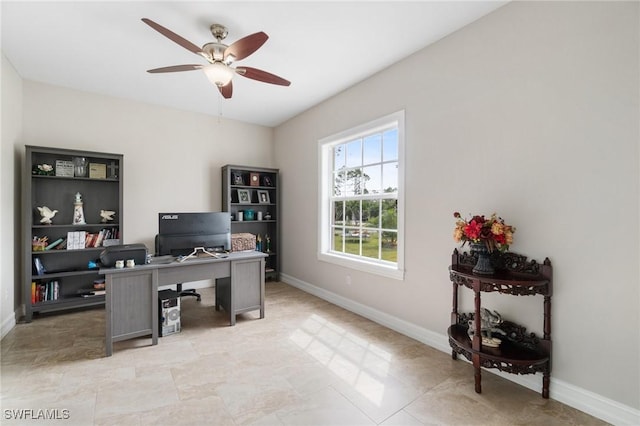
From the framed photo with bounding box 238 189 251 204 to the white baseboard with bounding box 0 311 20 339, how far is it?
2.95 m

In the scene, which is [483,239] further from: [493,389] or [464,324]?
[493,389]

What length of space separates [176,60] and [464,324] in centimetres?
378

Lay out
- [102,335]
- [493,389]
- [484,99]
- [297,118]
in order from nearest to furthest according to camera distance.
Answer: [493,389] < [484,99] < [102,335] < [297,118]

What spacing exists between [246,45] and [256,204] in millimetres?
3114

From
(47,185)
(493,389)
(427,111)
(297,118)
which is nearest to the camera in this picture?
(493,389)

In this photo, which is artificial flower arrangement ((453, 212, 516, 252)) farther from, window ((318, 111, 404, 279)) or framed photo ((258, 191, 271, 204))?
framed photo ((258, 191, 271, 204))

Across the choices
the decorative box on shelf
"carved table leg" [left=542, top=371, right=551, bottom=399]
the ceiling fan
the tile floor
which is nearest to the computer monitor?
the tile floor

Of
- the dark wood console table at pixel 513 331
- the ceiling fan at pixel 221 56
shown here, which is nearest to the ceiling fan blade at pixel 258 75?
the ceiling fan at pixel 221 56

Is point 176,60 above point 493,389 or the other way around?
above

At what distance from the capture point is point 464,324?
244 cm

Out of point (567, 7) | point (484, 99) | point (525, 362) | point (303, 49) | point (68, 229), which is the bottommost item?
point (525, 362)

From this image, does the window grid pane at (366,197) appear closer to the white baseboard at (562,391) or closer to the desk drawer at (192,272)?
the white baseboard at (562,391)

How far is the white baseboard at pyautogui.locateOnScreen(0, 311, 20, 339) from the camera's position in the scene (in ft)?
9.55

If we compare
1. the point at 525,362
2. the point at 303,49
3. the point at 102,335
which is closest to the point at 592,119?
the point at 525,362
